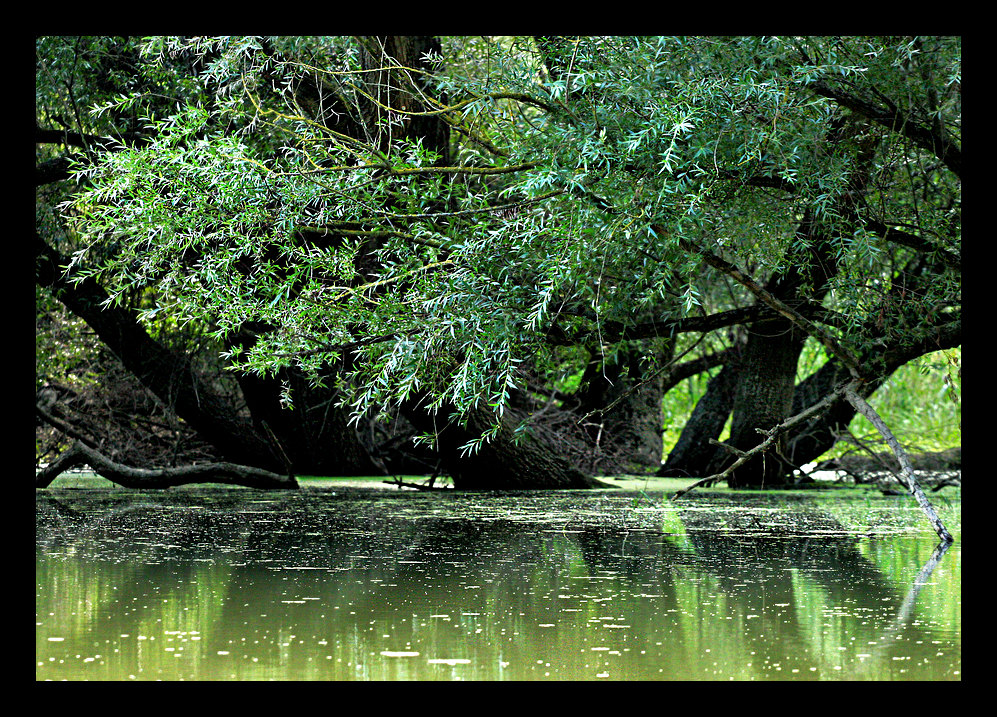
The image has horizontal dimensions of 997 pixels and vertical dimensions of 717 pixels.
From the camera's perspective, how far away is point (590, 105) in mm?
4625

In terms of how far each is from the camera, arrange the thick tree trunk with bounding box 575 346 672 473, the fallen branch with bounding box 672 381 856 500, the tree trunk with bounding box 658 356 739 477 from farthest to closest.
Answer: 1. the thick tree trunk with bounding box 575 346 672 473
2. the tree trunk with bounding box 658 356 739 477
3. the fallen branch with bounding box 672 381 856 500

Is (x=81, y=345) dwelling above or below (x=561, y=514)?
above

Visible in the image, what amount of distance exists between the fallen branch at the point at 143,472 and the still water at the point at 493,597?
1454 mm

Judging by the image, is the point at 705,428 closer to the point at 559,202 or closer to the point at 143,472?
the point at 143,472

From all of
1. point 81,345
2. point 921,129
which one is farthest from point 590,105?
point 81,345

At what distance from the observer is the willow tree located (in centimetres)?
442

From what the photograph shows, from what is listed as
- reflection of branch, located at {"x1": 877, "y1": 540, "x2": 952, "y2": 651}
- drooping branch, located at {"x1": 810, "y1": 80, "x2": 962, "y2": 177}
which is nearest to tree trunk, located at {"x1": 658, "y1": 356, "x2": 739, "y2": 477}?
drooping branch, located at {"x1": 810, "y1": 80, "x2": 962, "y2": 177}

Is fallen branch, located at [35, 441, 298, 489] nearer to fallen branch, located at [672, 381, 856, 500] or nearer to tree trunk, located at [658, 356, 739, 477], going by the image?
tree trunk, located at [658, 356, 739, 477]

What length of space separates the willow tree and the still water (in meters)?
0.71

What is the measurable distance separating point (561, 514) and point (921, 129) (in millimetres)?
2804

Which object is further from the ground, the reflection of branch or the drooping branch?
the drooping branch
